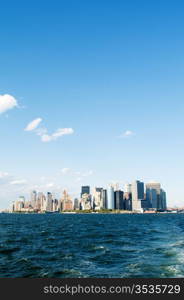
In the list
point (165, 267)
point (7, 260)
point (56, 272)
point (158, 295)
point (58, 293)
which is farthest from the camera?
point (7, 260)

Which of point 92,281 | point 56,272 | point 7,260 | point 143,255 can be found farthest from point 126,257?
point 92,281

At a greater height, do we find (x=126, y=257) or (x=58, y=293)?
(x=58, y=293)

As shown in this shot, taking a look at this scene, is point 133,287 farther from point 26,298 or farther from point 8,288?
point 8,288

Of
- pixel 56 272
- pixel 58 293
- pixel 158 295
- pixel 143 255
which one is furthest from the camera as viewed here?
pixel 143 255

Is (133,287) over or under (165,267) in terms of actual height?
over

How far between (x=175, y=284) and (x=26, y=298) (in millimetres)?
7692

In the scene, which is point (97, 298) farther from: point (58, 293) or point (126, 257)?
point (126, 257)

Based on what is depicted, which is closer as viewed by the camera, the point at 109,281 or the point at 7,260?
the point at 109,281

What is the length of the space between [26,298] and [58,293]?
5.51 ft

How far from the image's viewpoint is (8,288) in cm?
1437

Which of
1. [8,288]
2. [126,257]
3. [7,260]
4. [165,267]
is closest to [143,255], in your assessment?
[126,257]

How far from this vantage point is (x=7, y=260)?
126ft

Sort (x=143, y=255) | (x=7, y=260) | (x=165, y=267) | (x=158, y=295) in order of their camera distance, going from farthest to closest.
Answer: (x=143, y=255) < (x=7, y=260) < (x=165, y=267) < (x=158, y=295)

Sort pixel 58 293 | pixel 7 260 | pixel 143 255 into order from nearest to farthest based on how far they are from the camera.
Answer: pixel 58 293, pixel 7 260, pixel 143 255
